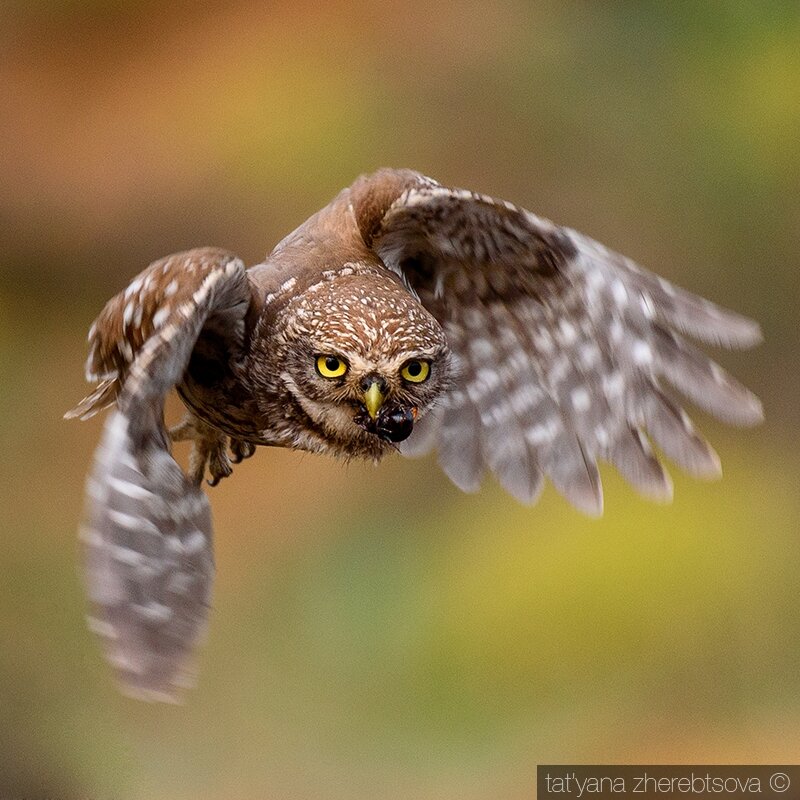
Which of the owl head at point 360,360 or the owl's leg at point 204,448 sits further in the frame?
the owl's leg at point 204,448

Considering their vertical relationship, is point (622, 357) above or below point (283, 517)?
below

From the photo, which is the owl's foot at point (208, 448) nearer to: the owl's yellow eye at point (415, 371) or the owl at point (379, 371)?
the owl at point (379, 371)

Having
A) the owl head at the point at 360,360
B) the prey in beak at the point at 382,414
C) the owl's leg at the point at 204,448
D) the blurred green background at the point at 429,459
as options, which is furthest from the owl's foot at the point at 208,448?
the blurred green background at the point at 429,459

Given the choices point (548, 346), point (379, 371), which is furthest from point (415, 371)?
point (548, 346)

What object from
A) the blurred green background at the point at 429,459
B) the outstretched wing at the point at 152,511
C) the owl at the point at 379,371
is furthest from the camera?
the blurred green background at the point at 429,459

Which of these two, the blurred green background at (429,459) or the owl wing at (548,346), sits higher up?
the blurred green background at (429,459)

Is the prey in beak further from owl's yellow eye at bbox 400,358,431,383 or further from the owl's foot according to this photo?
the owl's foot

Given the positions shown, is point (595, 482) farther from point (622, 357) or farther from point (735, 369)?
point (735, 369)

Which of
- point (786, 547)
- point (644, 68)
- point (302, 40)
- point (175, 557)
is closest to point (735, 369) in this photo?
point (786, 547)

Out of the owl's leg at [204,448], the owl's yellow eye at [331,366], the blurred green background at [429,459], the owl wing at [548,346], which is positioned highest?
the blurred green background at [429,459]
